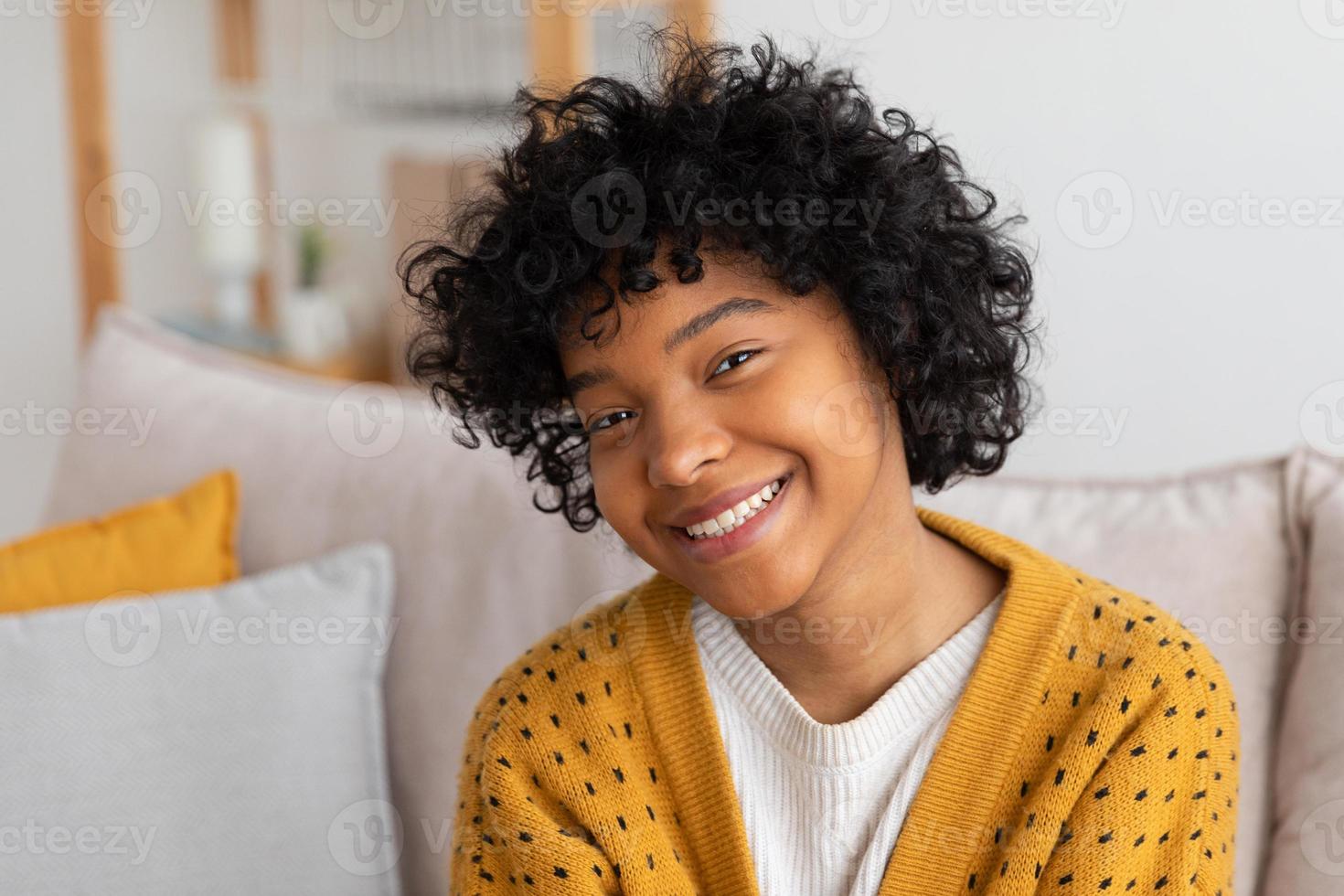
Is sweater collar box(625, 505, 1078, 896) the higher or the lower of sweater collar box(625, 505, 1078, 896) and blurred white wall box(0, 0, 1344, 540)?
the lower

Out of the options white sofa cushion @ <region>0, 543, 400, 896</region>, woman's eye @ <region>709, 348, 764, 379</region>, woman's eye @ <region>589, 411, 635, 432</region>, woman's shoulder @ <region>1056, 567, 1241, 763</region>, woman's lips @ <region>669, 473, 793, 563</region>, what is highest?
woman's eye @ <region>709, 348, 764, 379</region>

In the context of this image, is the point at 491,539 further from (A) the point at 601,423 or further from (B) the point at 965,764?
(B) the point at 965,764

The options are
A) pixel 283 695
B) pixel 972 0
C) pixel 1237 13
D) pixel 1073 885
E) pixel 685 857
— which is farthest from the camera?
pixel 972 0

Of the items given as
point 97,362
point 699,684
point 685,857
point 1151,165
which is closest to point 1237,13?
point 1151,165

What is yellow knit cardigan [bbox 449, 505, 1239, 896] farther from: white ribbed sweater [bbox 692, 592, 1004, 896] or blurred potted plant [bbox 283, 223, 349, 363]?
blurred potted plant [bbox 283, 223, 349, 363]

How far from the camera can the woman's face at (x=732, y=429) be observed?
3.03 feet

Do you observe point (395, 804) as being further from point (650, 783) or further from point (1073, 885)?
point (1073, 885)

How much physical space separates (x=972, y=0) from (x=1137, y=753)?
1106 millimetres

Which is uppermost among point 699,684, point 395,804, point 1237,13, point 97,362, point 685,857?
point 1237,13

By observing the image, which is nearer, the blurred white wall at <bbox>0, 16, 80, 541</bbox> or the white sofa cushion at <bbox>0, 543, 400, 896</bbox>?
the white sofa cushion at <bbox>0, 543, 400, 896</bbox>

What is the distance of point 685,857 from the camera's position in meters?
1.06

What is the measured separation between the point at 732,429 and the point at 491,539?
1.82 feet

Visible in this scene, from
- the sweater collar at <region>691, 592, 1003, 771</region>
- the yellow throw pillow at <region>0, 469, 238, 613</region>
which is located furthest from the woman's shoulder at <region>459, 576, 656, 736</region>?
the yellow throw pillow at <region>0, 469, 238, 613</region>

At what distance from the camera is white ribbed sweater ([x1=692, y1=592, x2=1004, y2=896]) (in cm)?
102
